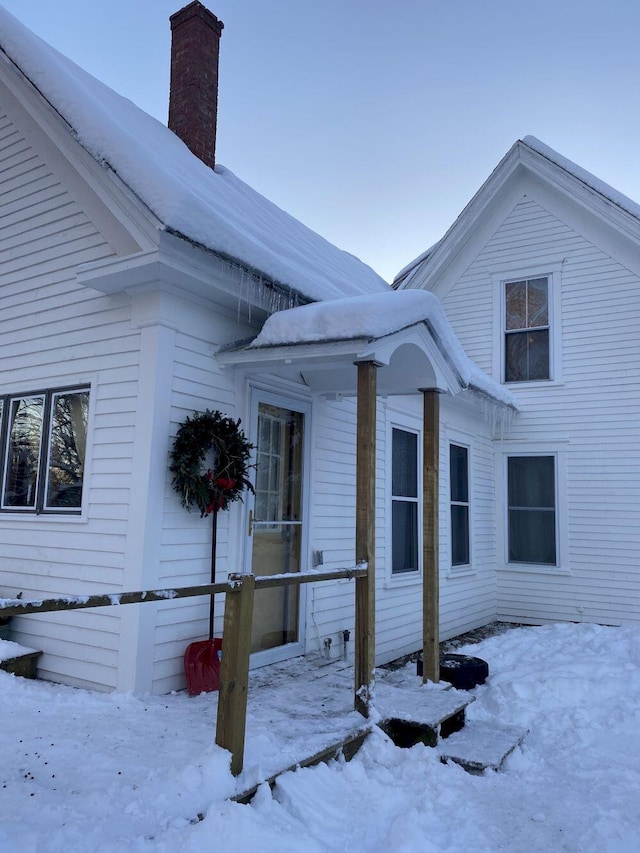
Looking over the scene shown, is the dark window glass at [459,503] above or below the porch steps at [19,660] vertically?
above

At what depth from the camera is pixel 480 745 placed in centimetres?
433

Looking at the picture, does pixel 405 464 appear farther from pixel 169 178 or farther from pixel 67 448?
pixel 169 178

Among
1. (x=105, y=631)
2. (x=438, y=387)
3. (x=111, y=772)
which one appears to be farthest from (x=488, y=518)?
(x=111, y=772)

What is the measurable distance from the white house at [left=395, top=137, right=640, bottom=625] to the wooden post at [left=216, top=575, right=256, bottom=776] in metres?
7.79

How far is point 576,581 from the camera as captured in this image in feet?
31.5

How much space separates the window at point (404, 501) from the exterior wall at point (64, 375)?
3.77m

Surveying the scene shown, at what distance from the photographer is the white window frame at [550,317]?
399 inches

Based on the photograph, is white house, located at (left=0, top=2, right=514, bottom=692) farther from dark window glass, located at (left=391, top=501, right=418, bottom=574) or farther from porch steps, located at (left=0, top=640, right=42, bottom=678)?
dark window glass, located at (left=391, top=501, right=418, bottom=574)

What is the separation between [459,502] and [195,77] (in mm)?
6337

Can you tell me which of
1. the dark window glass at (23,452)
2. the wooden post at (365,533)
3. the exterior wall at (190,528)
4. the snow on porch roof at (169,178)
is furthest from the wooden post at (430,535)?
the dark window glass at (23,452)

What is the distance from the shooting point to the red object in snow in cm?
A: 445

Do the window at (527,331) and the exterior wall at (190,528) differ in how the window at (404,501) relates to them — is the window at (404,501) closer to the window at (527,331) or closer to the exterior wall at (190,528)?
the exterior wall at (190,528)

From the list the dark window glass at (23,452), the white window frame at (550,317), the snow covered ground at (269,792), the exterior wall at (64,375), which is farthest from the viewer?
the white window frame at (550,317)

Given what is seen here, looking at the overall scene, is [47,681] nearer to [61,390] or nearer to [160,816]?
[61,390]
